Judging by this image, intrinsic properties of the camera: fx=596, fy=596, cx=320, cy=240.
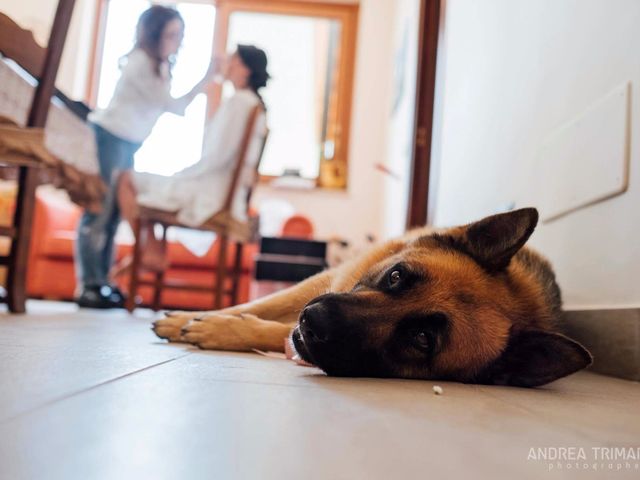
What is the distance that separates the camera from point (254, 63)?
13.3ft

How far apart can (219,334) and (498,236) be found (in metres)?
0.70

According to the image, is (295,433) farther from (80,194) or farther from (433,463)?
(80,194)

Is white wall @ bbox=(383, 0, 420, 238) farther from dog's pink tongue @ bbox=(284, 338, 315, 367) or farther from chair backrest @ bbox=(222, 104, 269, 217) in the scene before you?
dog's pink tongue @ bbox=(284, 338, 315, 367)

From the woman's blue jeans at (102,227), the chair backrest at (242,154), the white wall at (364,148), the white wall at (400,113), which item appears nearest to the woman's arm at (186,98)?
the woman's blue jeans at (102,227)

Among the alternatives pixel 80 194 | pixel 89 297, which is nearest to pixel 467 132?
pixel 80 194

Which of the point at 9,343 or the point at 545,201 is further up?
the point at 545,201

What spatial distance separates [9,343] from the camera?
49.2 inches

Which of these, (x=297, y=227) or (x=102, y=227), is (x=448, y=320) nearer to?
(x=102, y=227)

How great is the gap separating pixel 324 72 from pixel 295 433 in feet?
22.6

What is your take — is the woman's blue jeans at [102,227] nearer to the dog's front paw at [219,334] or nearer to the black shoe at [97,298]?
the black shoe at [97,298]

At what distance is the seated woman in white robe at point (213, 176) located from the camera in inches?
144

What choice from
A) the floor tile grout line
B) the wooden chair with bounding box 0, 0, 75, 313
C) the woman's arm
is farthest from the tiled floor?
the woman's arm

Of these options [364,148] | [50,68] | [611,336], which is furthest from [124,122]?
[364,148]

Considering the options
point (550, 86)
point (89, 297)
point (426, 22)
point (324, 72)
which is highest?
point (324, 72)
